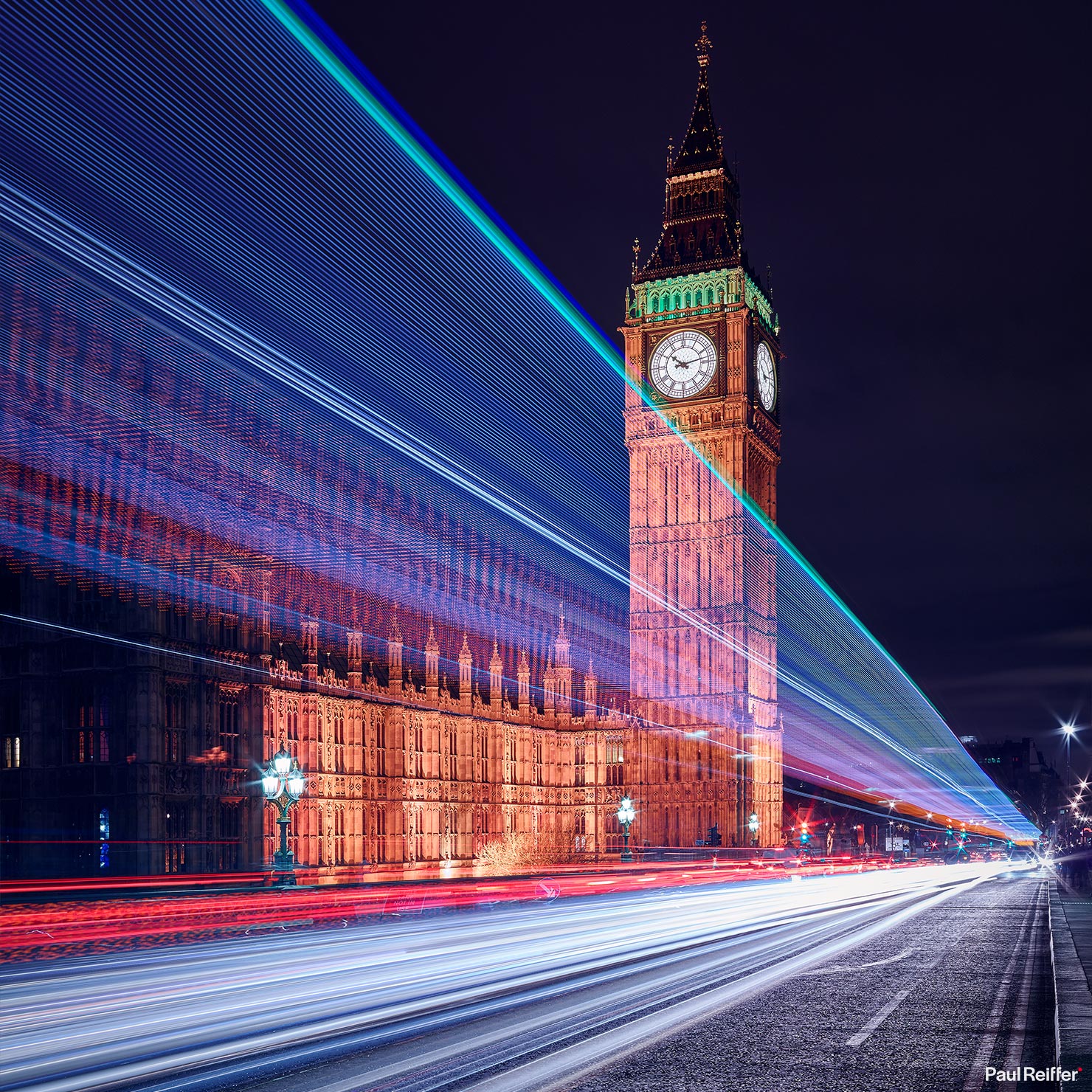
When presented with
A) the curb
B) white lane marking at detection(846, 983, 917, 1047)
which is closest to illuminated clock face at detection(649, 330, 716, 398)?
the curb

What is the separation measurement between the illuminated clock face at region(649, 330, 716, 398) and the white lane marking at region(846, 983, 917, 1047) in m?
94.5

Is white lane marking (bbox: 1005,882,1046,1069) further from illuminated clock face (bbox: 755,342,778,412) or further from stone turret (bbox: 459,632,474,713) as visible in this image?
illuminated clock face (bbox: 755,342,778,412)

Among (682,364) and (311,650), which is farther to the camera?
(682,364)

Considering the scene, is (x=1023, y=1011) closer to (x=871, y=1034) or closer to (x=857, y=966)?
(x=871, y=1034)

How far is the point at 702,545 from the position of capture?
360 ft

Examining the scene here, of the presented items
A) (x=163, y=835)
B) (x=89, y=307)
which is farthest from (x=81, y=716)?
(x=89, y=307)

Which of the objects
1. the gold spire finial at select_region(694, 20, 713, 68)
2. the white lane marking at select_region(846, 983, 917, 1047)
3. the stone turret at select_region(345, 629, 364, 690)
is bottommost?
the white lane marking at select_region(846, 983, 917, 1047)

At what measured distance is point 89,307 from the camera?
59250 millimetres

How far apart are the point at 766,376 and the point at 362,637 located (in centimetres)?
5307

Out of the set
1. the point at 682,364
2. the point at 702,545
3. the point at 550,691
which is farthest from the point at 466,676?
the point at 682,364

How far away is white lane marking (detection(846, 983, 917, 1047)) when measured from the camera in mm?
14327

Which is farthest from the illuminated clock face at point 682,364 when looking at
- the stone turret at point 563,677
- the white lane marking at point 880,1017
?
the white lane marking at point 880,1017

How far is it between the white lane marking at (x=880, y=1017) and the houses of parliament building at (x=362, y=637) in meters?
38.3

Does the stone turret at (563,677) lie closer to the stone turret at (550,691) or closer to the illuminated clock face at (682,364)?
the stone turret at (550,691)
